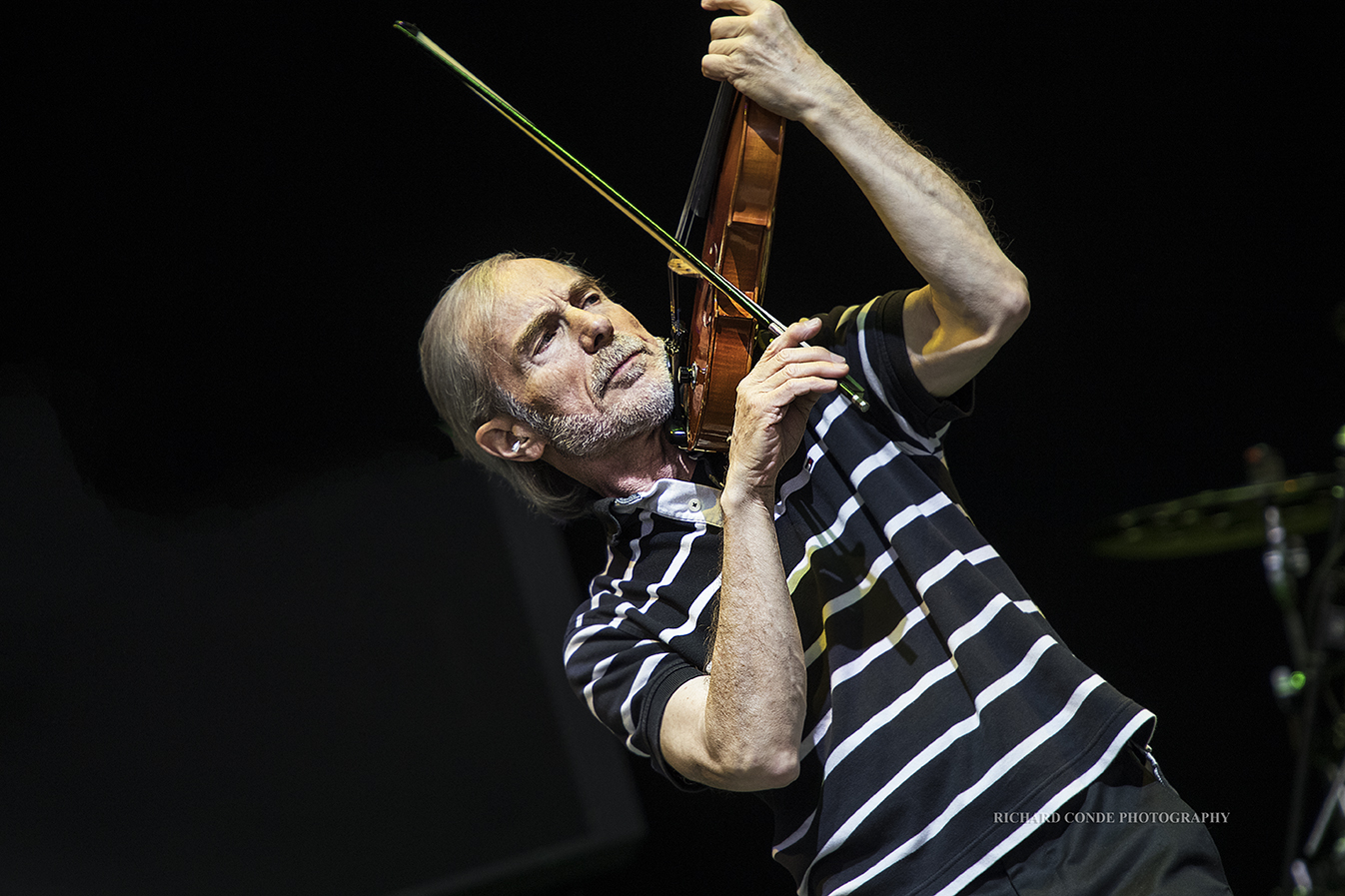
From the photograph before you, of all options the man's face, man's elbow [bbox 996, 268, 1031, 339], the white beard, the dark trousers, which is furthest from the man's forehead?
the dark trousers

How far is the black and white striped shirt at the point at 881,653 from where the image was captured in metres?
1.22

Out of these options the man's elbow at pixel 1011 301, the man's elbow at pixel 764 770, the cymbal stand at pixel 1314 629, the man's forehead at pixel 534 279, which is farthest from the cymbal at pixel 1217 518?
the man's forehead at pixel 534 279

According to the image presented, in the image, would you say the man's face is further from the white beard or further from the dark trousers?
the dark trousers

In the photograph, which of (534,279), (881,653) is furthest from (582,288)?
(881,653)

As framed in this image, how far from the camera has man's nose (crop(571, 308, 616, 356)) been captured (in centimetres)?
157

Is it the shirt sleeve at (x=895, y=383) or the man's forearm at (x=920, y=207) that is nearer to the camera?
the man's forearm at (x=920, y=207)

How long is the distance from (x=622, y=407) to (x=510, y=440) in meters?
0.30

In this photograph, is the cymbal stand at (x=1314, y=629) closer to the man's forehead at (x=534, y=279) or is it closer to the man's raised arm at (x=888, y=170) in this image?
the man's raised arm at (x=888, y=170)

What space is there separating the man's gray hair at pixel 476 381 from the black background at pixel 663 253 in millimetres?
429

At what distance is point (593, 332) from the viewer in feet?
5.15

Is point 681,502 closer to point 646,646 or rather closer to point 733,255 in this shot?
point 646,646

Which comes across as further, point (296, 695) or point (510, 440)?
point (296, 695)

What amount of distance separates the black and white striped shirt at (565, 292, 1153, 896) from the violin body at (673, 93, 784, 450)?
18 centimetres

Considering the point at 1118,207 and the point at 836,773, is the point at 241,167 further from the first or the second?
the point at 1118,207
